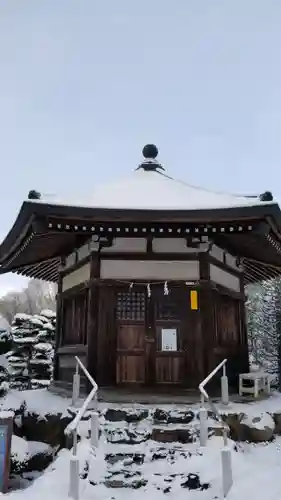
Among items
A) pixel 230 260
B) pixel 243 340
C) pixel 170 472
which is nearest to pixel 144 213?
pixel 230 260

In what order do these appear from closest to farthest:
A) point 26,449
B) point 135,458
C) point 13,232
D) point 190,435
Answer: point 135,458 → point 190,435 → point 26,449 → point 13,232

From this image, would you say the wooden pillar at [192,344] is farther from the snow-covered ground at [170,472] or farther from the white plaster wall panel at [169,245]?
the snow-covered ground at [170,472]

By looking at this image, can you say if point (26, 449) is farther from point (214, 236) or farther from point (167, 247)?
point (214, 236)

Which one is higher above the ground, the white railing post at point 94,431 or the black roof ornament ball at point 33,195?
the black roof ornament ball at point 33,195

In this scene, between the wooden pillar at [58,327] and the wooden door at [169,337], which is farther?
the wooden pillar at [58,327]

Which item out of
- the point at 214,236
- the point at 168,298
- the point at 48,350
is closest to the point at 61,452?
the point at 168,298

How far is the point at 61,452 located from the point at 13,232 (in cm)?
473

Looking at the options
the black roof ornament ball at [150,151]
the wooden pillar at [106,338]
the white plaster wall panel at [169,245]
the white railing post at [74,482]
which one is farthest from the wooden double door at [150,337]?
the black roof ornament ball at [150,151]

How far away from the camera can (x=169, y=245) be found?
9.92m

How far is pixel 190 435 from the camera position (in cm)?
705

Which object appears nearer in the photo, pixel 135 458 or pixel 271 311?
pixel 135 458

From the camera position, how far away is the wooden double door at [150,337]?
932 cm

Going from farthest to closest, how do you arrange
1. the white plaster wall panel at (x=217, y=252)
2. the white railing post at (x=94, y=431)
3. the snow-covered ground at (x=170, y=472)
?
the white plaster wall panel at (x=217, y=252), the white railing post at (x=94, y=431), the snow-covered ground at (x=170, y=472)

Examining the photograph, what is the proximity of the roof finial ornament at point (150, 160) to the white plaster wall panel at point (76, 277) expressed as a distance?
416cm
